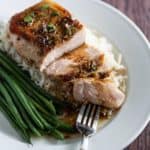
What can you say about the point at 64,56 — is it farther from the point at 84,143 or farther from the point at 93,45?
the point at 84,143

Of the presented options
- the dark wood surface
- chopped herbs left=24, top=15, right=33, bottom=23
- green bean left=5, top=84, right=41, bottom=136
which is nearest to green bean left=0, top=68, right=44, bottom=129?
green bean left=5, top=84, right=41, bottom=136

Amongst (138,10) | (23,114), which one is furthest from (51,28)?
(138,10)

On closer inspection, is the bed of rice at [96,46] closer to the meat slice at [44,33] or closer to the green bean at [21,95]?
the meat slice at [44,33]

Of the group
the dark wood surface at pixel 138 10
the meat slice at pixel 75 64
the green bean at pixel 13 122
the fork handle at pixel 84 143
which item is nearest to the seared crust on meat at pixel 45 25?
the meat slice at pixel 75 64

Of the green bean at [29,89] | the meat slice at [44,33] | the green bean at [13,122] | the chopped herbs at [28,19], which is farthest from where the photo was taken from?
the chopped herbs at [28,19]

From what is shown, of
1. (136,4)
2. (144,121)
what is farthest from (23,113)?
(136,4)

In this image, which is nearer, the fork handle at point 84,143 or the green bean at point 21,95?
the fork handle at point 84,143

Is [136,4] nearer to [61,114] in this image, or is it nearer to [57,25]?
[57,25]

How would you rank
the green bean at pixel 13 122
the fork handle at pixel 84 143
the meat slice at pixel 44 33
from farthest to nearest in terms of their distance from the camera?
the meat slice at pixel 44 33
the green bean at pixel 13 122
the fork handle at pixel 84 143

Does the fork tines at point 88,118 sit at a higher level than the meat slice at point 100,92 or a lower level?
lower
